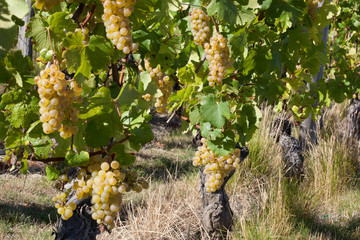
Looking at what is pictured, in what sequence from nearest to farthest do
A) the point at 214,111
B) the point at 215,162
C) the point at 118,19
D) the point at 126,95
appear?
the point at 118,19 → the point at 126,95 → the point at 214,111 → the point at 215,162

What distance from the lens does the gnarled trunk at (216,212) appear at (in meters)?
3.03

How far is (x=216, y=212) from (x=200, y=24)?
5.92 feet

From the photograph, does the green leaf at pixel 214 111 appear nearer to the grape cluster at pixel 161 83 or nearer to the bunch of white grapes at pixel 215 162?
the grape cluster at pixel 161 83

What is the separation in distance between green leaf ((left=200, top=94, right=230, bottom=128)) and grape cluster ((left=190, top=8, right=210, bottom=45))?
0.28m

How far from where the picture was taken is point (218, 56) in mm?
1610

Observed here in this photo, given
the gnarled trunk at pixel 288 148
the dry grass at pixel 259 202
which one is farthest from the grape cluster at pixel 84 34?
the gnarled trunk at pixel 288 148

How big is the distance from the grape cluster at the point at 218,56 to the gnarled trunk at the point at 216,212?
4.74ft

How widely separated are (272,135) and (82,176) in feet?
12.4

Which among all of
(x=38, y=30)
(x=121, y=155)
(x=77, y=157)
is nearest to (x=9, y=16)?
(x=38, y=30)

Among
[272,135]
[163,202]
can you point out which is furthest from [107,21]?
[272,135]

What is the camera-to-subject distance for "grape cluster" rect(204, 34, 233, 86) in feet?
5.28

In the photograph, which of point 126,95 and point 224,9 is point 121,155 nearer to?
point 126,95

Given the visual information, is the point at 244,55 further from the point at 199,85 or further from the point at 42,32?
the point at 42,32

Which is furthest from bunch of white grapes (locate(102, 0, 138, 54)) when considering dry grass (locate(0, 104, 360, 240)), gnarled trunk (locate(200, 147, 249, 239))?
gnarled trunk (locate(200, 147, 249, 239))
